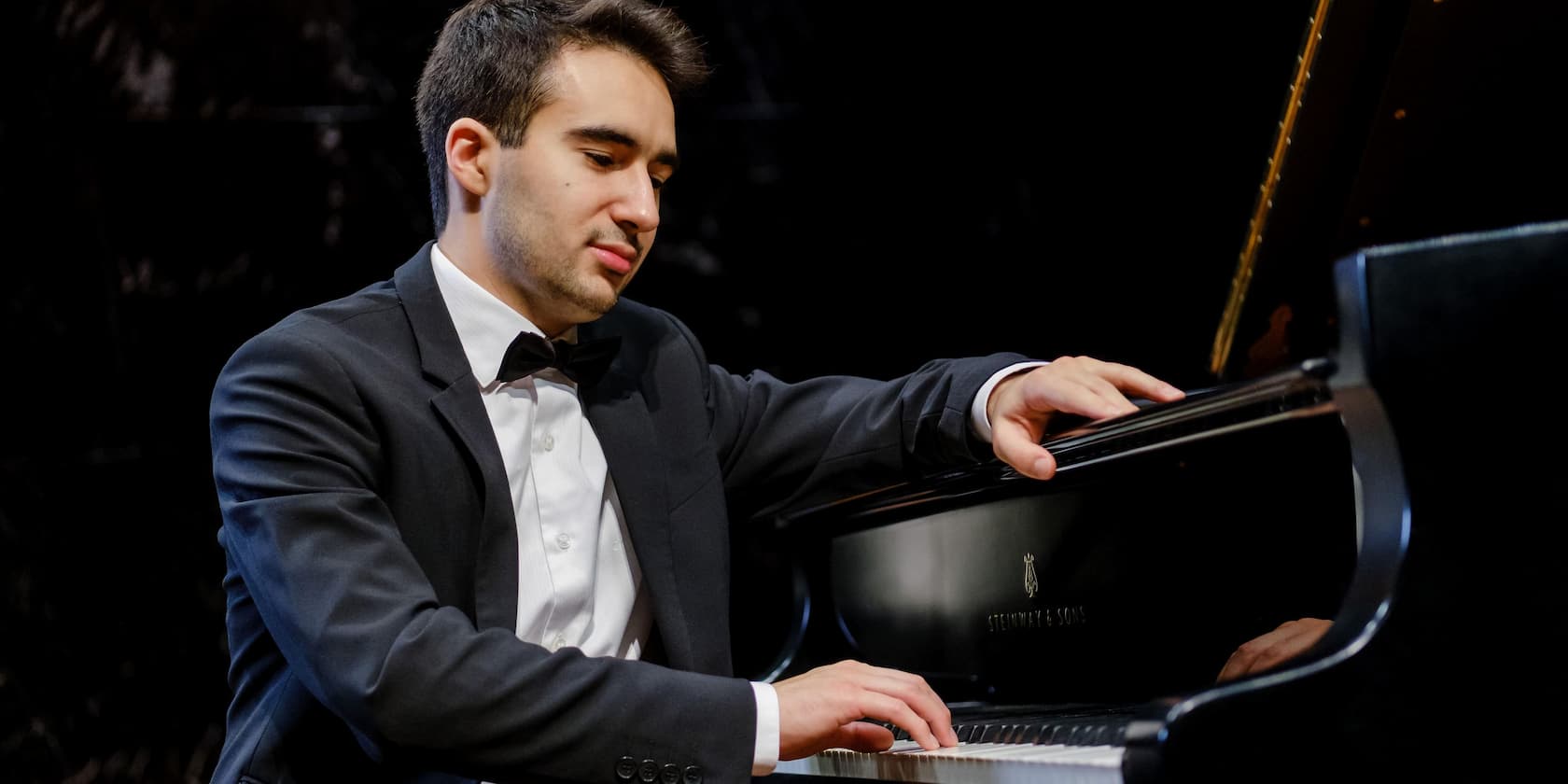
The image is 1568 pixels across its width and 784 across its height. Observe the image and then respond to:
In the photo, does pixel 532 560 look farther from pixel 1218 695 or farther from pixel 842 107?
pixel 842 107

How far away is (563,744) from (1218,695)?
2.39ft

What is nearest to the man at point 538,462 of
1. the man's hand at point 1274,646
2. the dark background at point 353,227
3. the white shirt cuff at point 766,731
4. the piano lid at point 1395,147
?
the white shirt cuff at point 766,731

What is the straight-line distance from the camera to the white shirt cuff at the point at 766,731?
4.84 feet

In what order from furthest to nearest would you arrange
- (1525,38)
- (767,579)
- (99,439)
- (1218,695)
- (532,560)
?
(99,439) → (767,579) → (532,560) → (1525,38) → (1218,695)

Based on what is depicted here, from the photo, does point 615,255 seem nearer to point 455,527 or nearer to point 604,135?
point 604,135

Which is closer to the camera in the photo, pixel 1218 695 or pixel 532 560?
pixel 1218 695

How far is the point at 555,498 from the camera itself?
189 centimetres

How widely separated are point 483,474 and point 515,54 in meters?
0.63

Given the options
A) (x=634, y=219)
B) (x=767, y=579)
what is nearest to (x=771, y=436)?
(x=767, y=579)

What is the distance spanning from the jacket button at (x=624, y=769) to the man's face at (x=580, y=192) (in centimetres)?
→ 71

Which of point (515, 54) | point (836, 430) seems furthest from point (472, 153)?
point (836, 430)

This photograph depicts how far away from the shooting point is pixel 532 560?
6.06 feet

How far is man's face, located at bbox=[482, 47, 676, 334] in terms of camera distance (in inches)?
74.7

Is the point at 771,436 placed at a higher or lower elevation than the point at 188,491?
higher
